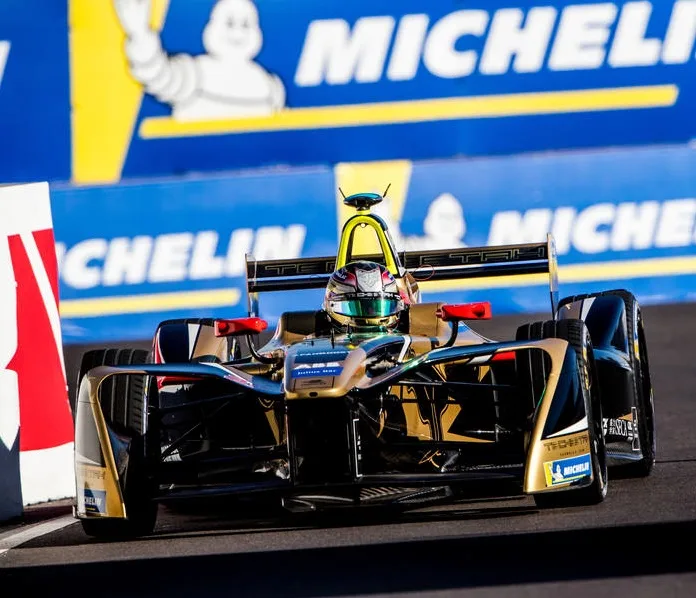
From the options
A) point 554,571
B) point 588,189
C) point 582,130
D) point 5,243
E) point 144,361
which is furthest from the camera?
point 582,130

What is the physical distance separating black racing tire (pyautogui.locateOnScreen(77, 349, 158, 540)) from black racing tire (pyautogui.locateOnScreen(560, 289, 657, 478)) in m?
2.76

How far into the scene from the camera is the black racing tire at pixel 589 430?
276 inches

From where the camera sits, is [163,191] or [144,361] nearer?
[144,361]

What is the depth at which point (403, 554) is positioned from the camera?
18.9 feet

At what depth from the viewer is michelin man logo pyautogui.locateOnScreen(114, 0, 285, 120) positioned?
15906 mm

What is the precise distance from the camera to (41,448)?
29.6ft

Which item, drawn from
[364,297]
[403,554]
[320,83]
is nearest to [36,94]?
[320,83]

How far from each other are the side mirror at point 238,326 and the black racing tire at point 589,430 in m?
1.50

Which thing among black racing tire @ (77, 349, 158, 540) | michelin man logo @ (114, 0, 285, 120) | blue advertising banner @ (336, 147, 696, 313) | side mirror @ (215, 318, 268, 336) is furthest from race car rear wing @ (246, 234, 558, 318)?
michelin man logo @ (114, 0, 285, 120)

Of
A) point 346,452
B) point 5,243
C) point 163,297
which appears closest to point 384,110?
point 163,297

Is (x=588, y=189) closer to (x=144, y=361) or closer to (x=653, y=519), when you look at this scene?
(x=144, y=361)

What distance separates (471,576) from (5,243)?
14.5 ft

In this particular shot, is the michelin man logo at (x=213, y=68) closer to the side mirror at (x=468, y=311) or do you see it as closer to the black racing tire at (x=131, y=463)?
the side mirror at (x=468, y=311)

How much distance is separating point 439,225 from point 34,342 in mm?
6262
